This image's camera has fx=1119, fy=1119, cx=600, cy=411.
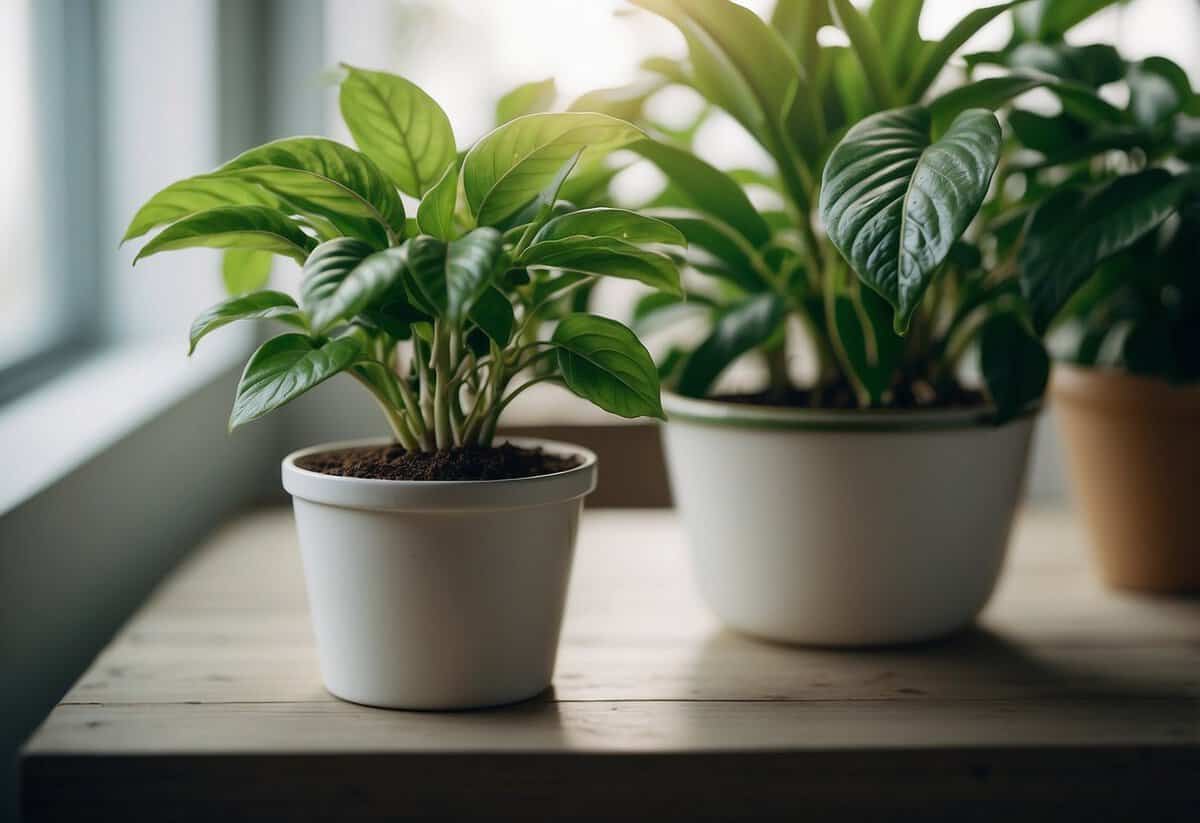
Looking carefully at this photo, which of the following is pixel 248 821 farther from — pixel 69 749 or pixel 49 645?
pixel 49 645

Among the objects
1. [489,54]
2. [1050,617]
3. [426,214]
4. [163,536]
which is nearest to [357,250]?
[426,214]

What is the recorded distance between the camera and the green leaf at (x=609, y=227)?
79 centimetres

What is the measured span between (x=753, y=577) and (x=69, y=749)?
56 cm

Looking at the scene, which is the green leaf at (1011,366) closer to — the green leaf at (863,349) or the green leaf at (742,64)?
the green leaf at (863,349)

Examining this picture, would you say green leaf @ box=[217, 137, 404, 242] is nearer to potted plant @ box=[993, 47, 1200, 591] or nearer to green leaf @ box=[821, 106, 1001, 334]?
green leaf @ box=[821, 106, 1001, 334]

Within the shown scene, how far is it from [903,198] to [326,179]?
39 cm

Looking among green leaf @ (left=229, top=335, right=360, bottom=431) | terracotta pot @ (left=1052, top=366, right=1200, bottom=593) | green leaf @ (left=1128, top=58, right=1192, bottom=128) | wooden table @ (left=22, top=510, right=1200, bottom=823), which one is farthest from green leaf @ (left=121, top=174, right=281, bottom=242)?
terracotta pot @ (left=1052, top=366, right=1200, bottom=593)

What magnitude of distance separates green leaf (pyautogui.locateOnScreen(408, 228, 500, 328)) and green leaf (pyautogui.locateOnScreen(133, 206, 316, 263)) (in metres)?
0.14

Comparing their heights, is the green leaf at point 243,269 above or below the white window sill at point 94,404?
above

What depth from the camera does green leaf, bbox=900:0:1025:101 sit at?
886mm

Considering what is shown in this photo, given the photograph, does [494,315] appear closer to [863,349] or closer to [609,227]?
[609,227]

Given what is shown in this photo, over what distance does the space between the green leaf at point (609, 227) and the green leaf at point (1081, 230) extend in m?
0.30

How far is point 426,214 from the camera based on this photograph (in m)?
0.79

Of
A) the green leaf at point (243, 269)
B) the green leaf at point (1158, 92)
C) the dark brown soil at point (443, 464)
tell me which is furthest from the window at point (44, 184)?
the green leaf at point (1158, 92)
